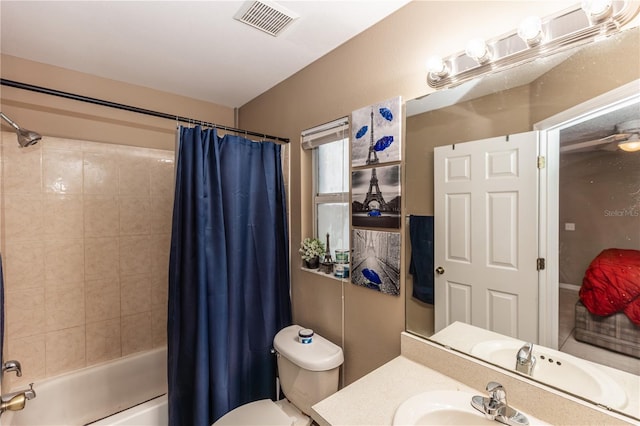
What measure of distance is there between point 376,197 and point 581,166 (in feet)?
2.55

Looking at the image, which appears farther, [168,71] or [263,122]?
[263,122]

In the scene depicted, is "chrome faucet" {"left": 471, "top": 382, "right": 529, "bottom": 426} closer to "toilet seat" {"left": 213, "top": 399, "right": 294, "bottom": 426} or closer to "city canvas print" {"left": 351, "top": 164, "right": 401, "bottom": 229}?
"city canvas print" {"left": 351, "top": 164, "right": 401, "bottom": 229}

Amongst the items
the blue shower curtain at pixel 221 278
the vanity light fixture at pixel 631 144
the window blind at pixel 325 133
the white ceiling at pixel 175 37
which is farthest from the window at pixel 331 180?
the vanity light fixture at pixel 631 144

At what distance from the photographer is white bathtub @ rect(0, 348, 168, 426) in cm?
158

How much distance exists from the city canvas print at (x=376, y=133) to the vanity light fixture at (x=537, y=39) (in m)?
0.24

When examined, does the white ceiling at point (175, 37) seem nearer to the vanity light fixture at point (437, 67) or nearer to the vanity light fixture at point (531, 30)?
the vanity light fixture at point (437, 67)

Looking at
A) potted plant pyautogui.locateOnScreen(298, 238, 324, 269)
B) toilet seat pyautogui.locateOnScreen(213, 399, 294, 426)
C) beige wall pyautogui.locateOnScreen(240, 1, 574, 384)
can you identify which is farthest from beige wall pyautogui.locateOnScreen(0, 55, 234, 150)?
toilet seat pyautogui.locateOnScreen(213, 399, 294, 426)

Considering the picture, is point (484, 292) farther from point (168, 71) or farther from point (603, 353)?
point (168, 71)

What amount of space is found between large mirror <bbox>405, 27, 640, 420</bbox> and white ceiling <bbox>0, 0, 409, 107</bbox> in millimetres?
698

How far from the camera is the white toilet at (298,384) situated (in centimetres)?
143

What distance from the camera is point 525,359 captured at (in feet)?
3.11

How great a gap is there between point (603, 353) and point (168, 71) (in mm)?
2569

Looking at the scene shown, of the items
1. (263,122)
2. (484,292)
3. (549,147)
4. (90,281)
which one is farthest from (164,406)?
(549,147)

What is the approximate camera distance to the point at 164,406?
1619 mm
